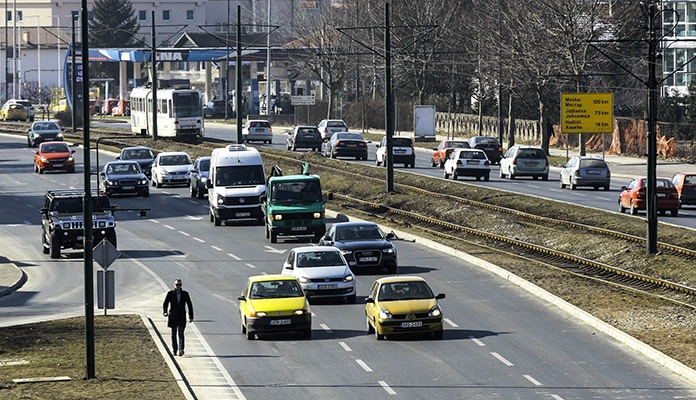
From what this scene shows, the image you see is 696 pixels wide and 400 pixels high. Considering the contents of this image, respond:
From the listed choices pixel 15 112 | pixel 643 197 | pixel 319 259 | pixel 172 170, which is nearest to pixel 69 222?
pixel 319 259

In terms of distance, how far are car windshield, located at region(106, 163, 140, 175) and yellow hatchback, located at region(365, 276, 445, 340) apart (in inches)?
1300

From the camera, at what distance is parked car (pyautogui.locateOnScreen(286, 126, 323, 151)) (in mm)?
85500

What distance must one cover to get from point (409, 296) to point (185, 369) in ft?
17.8

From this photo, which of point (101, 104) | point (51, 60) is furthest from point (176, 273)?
point (51, 60)

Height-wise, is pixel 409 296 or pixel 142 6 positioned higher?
pixel 142 6

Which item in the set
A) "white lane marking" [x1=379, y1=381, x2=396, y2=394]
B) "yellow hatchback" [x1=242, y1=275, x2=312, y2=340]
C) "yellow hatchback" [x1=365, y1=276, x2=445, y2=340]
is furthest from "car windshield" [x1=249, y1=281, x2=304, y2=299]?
"white lane marking" [x1=379, y1=381, x2=396, y2=394]

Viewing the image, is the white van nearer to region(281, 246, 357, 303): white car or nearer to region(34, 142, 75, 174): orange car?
region(281, 246, 357, 303): white car

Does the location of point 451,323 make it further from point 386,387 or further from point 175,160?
point 175,160

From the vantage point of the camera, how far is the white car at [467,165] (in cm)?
6669

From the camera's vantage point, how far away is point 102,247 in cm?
2906

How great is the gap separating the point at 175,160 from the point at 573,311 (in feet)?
121

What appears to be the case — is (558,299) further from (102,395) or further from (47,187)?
(47,187)

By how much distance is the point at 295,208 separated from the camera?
148 ft

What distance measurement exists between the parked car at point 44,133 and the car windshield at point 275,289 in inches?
2427
